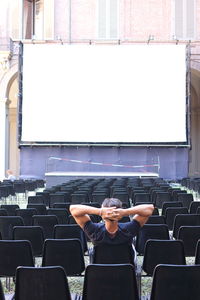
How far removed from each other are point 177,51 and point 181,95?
7.94 feet

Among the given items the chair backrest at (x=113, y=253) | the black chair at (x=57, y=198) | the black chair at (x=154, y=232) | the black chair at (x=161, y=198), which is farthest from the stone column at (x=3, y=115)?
the chair backrest at (x=113, y=253)

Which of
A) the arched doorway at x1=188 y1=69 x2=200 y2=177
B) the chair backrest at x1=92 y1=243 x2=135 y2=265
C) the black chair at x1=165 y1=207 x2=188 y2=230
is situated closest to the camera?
the chair backrest at x1=92 y1=243 x2=135 y2=265

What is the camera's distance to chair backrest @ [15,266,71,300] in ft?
14.2

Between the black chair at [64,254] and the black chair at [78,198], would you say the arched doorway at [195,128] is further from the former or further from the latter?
the black chair at [64,254]

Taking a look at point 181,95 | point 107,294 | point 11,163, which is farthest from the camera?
point 11,163

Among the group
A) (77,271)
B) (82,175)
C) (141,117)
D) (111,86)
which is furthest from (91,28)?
(77,271)

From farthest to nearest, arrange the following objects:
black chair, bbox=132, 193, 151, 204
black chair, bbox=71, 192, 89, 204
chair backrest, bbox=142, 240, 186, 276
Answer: black chair, bbox=71, 192, 89, 204 → black chair, bbox=132, 193, 151, 204 → chair backrest, bbox=142, 240, 186, 276

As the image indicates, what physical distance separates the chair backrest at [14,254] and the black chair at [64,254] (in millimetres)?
234

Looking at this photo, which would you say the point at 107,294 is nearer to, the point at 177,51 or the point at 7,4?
the point at 177,51

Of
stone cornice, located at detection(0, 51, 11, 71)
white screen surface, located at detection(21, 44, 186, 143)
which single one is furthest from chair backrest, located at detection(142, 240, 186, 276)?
stone cornice, located at detection(0, 51, 11, 71)

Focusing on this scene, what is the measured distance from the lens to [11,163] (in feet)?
119

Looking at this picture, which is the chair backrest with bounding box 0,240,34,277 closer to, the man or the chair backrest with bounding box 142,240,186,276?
the man

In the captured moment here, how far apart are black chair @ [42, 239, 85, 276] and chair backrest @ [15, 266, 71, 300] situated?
5.33ft

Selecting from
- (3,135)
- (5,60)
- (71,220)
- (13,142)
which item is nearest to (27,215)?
(71,220)
